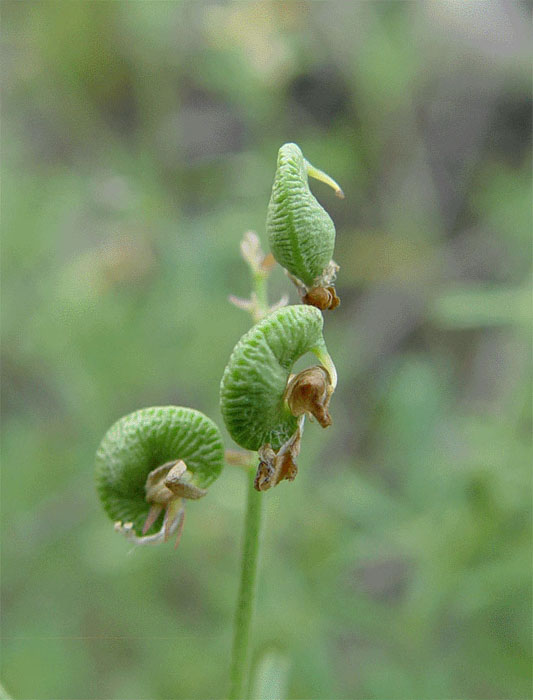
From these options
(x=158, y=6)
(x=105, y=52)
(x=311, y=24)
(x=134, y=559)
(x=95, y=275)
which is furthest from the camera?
(x=105, y=52)

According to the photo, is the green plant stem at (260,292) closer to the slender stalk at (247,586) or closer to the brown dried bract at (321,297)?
the slender stalk at (247,586)

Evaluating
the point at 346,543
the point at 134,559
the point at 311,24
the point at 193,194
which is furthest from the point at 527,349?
the point at 311,24

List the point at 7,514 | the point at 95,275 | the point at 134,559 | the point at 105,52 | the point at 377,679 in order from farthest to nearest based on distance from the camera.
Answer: the point at 105,52 → the point at 95,275 → the point at 7,514 → the point at 134,559 → the point at 377,679

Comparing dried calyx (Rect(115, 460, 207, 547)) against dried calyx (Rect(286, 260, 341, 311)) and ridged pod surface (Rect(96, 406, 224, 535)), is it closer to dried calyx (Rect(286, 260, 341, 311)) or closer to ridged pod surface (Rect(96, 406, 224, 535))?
ridged pod surface (Rect(96, 406, 224, 535))

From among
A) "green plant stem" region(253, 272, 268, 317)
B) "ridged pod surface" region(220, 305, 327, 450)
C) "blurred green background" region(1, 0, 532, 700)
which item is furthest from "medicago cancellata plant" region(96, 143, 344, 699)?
"blurred green background" region(1, 0, 532, 700)

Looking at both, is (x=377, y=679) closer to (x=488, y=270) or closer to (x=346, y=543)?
(x=346, y=543)

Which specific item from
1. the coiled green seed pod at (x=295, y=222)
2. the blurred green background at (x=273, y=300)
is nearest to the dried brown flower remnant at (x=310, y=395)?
the coiled green seed pod at (x=295, y=222)

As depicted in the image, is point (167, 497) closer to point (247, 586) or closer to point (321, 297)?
point (247, 586)
